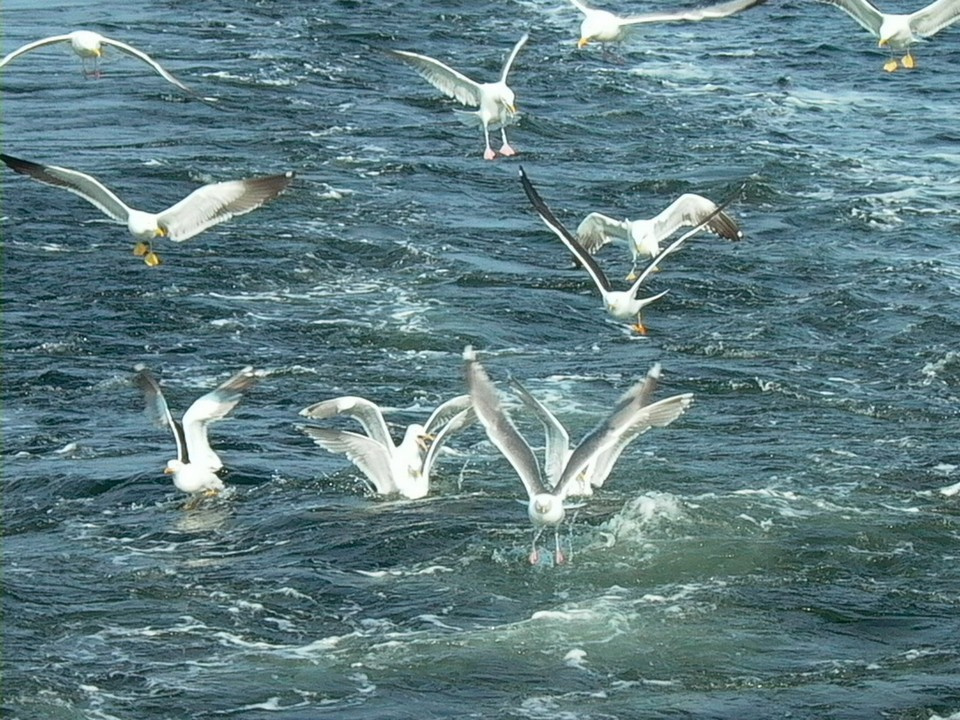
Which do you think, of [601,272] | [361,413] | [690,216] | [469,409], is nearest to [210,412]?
[361,413]

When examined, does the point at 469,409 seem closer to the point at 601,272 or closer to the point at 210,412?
the point at 601,272

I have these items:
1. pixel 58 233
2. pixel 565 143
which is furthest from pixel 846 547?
pixel 565 143

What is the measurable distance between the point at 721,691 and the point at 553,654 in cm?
154

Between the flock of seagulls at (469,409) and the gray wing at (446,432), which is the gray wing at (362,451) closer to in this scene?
the flock of seagulls at (469,409)

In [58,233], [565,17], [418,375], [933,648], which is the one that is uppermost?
[565,17]

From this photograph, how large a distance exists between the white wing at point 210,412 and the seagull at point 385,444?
812 mm

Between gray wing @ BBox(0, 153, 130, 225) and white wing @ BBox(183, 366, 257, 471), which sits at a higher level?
gray wing @ BBox(0, 153, 130, 225)

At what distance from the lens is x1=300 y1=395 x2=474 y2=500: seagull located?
20719 mm

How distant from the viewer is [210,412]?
20.9 m

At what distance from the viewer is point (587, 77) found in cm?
4138

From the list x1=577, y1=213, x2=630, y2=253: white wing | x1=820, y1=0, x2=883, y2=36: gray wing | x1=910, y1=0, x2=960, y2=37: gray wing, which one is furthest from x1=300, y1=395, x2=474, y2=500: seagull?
x1=910, y1=0, x2=960, y2=37: gray wing

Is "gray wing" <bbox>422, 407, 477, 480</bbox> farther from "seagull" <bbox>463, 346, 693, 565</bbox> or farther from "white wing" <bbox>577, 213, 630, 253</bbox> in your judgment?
"white wing" <bbox>577, 213, 630, 253</bbox>

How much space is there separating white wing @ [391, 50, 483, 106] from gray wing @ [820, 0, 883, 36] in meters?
4.86

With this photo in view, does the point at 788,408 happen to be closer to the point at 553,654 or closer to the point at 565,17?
the point at 553,654
